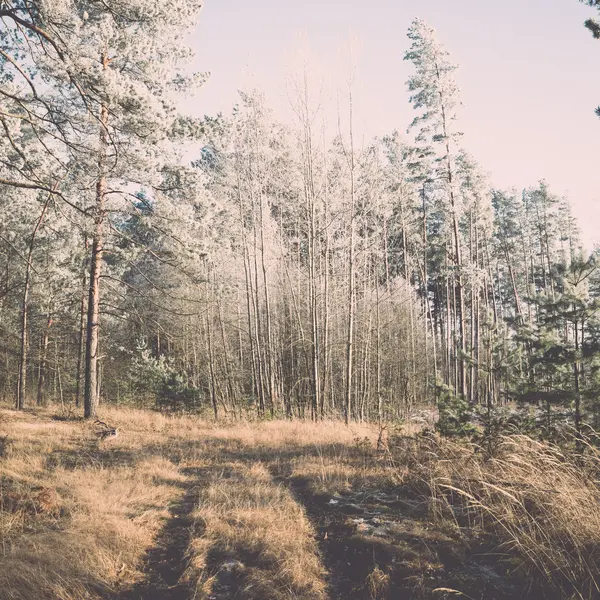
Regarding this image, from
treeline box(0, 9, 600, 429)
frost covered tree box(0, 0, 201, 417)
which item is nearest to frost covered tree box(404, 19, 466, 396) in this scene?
treeline box(0, 9, 600, 429)

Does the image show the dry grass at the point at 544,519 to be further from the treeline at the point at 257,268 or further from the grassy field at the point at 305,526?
the treeline at the point at 257,268

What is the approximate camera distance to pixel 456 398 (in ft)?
23.5

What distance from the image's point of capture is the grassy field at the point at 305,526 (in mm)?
3064

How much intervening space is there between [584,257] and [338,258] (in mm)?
11588

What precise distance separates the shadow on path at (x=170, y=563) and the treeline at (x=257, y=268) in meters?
3.91

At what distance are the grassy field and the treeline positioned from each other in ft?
9.02

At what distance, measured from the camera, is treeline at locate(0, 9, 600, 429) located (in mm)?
7715

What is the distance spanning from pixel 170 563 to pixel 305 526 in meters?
1.38

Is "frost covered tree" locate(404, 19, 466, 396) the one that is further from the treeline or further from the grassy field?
the grassy field

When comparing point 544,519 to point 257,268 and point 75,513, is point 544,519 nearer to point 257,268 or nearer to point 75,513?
point 75,513

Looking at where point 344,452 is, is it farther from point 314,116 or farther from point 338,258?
point 338,258

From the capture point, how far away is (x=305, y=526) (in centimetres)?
430

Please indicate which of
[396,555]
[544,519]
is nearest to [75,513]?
[396,555]

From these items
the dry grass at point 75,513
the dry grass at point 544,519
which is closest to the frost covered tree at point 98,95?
the dry grass at point 75,513
